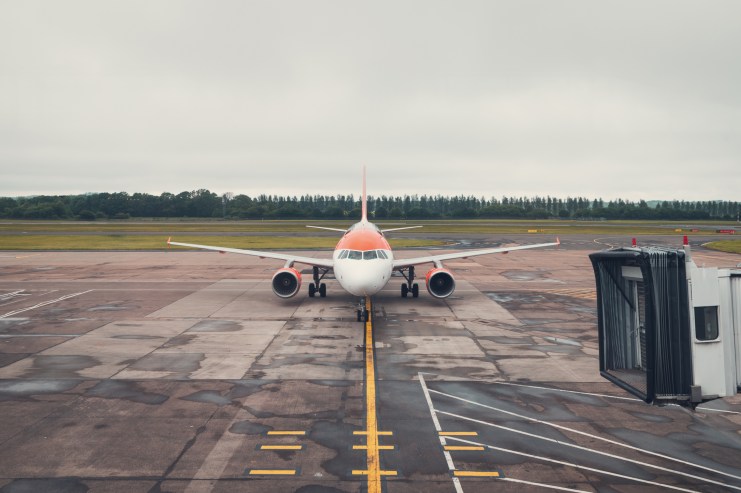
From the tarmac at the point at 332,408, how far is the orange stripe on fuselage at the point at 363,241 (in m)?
3.50

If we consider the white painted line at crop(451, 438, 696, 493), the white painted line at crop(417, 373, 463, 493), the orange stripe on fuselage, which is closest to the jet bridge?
the white painted line at crop(451, 438, 696, 493)

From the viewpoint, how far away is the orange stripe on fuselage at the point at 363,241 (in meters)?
26.2

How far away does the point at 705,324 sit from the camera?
1002 cm

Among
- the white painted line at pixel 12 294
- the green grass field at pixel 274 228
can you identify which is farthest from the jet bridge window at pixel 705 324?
the green grass field at pixel 274 228

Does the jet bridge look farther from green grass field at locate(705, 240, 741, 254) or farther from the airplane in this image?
green grass field at locate(705, 240, 741, 254)

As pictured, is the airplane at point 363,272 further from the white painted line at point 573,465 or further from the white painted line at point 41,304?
the white painted line at point 573,465

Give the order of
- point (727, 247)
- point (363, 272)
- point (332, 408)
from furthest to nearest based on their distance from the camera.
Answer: point (727, 247) < point (363, 272) < point (332, 408)

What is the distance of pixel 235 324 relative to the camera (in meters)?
24.4

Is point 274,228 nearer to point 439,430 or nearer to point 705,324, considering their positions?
point 439,430

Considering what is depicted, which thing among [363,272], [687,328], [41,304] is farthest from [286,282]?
[687,328]

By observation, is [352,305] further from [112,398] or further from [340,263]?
[112,398]

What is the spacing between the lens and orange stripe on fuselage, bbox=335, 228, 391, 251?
2623 cm

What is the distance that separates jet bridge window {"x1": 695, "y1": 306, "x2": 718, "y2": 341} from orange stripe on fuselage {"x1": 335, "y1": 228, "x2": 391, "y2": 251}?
17.3 metres

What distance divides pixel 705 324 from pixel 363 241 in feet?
58.8
